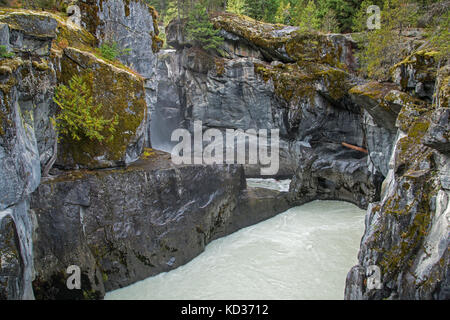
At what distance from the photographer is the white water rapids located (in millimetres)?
9180

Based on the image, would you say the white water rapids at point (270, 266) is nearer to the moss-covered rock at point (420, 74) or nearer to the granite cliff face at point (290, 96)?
the granite cliff face at point (290, 96)

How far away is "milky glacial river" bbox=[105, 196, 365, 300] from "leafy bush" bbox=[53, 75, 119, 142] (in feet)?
16.9

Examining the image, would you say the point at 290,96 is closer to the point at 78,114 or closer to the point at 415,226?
the point at 415,226

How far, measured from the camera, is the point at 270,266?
34.6ft

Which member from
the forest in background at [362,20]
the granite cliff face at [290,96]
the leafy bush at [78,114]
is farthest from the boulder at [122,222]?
the granite cliff face at [290,96]

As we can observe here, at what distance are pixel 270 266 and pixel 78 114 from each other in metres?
8.22

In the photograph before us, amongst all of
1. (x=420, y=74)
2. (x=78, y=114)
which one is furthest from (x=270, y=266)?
(x=420, y=74)

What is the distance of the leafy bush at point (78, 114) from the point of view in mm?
8867

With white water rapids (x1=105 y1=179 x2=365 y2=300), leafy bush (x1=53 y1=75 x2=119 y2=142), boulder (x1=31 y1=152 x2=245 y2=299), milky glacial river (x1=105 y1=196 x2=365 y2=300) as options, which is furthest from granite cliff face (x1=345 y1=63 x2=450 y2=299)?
leafy bush (x1=53 y1=75 x2=119 y2=142)

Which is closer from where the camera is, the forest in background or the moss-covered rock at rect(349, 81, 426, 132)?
the moss-covered rock at rect(349, 81, 426, 132)

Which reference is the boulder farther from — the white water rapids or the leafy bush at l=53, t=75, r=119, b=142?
the leafy bush at l=53, t=75, r=119, b=142

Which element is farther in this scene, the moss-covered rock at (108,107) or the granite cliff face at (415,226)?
the moss-covered rock at (108,107)

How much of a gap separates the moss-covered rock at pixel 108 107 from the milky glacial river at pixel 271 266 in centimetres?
434
